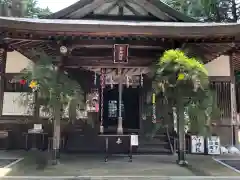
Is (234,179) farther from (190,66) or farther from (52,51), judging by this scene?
(52,51)

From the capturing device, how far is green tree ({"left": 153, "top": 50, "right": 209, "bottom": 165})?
727 cm

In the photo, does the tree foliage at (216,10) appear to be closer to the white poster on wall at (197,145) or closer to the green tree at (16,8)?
the white poster on wall at (197,145)

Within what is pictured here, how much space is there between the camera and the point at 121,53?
8531mm

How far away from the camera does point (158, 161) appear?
866 cm

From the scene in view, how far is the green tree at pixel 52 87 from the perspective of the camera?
744 centimetres

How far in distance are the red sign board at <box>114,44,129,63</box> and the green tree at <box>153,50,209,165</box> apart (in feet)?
4.04

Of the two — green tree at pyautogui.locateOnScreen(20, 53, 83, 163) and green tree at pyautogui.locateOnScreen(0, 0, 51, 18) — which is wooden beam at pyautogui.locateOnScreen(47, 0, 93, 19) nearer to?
green tree at pyautogui.locateOnScreen(20, 53, 83, 163)

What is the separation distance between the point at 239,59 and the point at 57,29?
809 cm

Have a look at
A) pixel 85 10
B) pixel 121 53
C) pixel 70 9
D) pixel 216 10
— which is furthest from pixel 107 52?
pixel 216 10

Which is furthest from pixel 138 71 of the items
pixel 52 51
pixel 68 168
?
pixel 68 168

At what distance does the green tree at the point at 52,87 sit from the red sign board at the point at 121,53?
1576 mm

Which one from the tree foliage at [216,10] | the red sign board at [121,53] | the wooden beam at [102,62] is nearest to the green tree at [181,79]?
the red sign board at [121,53]

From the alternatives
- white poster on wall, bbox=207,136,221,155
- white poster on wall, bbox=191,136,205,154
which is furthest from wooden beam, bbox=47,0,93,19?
white poster on wall, bbox=207,136,221,155

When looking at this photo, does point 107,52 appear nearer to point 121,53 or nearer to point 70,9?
point 121,53
